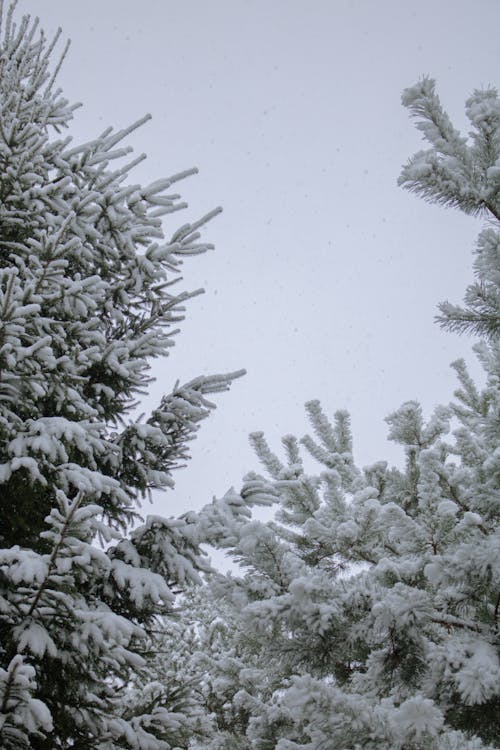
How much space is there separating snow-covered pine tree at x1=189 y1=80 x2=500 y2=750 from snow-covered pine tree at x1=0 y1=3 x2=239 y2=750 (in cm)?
73

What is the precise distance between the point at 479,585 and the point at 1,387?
9.44 ft

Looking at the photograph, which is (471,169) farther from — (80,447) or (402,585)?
(80,447)

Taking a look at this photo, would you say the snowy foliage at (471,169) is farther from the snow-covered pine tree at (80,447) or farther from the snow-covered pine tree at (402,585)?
the snow-covered pine tree at (80,447)

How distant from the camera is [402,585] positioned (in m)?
2.29

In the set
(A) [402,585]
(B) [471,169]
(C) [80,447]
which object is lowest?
(A) [402,585]

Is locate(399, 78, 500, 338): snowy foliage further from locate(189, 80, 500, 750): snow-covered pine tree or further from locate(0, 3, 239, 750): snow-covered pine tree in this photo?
locate(0, 3, 239, 750): snow-covered pine tree

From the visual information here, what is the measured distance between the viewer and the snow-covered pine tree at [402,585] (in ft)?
6.71

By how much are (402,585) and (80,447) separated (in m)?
2.08

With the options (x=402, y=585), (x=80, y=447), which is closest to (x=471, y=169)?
(x=402, y=585)

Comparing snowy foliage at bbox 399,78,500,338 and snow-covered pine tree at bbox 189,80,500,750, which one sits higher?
snowy foliage at bbox 399,78,500,338

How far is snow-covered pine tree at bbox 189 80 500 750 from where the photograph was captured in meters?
2.04

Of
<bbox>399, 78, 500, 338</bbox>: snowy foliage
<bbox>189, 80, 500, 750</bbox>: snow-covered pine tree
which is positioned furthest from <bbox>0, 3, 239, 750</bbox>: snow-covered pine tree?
<bbox>399, 78, 500, 338</bbox>: snowy foliage

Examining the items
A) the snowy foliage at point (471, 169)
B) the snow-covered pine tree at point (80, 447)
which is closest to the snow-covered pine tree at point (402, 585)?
the snowy foliage at point (471, 169)

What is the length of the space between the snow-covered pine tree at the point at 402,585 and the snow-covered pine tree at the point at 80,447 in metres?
0.73
